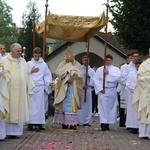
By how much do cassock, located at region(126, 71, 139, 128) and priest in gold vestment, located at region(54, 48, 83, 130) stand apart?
1430 millimetres

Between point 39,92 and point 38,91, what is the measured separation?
0.13 feet

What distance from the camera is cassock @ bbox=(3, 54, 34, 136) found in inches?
485

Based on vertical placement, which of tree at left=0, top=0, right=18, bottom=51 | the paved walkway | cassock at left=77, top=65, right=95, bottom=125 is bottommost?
the paved walkway

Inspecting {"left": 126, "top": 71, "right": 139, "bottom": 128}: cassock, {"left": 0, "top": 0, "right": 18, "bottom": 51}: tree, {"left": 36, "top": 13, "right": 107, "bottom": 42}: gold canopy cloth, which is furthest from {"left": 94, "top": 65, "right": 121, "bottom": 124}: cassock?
{"left": 0, "top": 0, "right": 18, "bottom": 51}: tree

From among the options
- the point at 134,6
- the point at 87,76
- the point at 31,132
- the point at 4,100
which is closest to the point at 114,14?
the point at 134,6

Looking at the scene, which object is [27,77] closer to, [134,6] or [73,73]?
[73,73]

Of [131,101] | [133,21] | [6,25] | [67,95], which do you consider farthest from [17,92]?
[6,25]

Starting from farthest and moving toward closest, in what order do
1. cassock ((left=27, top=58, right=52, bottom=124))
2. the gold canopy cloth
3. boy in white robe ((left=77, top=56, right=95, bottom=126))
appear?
boy in white robe ((left=77, top=56, right=95, bottom=126)) < the gold canopy cloth < cassock ((left=27, top=58, right=52, bottom=124))

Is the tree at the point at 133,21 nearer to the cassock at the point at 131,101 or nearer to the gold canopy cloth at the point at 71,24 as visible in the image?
the gold canopy cloth at the point at 71,24

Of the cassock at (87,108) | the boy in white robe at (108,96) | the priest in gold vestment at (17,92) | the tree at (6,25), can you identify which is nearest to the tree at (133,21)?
the cassock at (87,108)

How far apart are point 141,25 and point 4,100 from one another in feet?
55.2

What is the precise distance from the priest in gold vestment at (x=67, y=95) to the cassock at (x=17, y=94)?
234 cm

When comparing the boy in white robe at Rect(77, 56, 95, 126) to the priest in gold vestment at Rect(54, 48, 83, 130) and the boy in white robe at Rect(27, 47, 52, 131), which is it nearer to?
the priest in gold vestment at Rect(54, 48, 83, 130)

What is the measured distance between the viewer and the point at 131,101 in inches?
578
